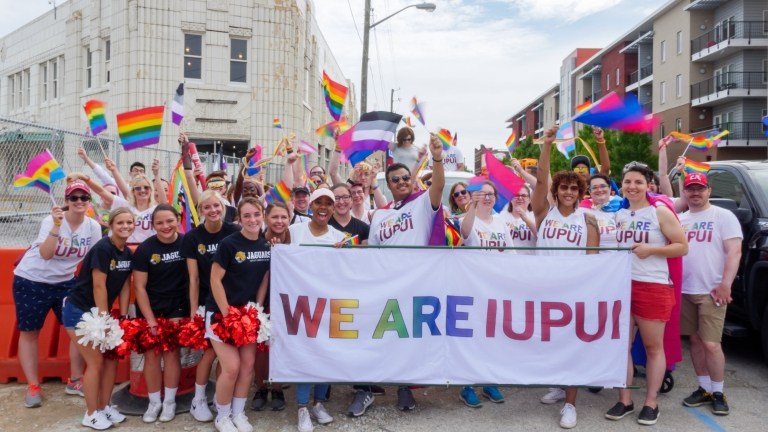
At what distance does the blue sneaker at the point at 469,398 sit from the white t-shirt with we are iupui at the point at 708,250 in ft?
6.80

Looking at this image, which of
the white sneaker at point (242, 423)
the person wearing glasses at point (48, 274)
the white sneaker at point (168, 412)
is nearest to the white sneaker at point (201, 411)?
the white sneaker at point (168, 412)

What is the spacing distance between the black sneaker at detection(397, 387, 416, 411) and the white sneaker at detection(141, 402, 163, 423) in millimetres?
1945

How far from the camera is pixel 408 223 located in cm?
483

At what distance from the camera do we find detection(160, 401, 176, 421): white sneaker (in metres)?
4.57

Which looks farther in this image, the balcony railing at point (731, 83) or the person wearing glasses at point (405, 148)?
the balcony railing at point (731, 83)

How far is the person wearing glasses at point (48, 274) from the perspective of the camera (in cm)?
482

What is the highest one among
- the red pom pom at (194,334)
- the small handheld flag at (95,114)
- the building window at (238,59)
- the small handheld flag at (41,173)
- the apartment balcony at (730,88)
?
the apartment balcony at (730,88)

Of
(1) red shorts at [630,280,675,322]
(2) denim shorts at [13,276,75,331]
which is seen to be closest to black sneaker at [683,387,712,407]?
(1) red shorts at [630,280,675,322]

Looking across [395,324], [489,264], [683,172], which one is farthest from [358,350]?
[683,172]

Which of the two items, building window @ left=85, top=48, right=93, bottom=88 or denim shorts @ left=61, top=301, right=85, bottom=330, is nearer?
denim shorts @ left=61, top=301, right=85, bottom=330

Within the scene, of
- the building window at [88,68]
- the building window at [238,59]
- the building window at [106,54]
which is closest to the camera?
Answer: the building window at [238,59]

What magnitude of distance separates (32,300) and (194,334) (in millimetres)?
1595

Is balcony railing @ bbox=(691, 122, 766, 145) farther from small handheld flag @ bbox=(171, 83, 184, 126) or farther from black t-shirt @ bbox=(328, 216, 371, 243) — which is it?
small handheld flag @ bbox=(171, 83, 184, 126)

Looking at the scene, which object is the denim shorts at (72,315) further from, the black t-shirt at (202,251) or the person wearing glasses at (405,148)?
the person wearing glasses at (405,148)
